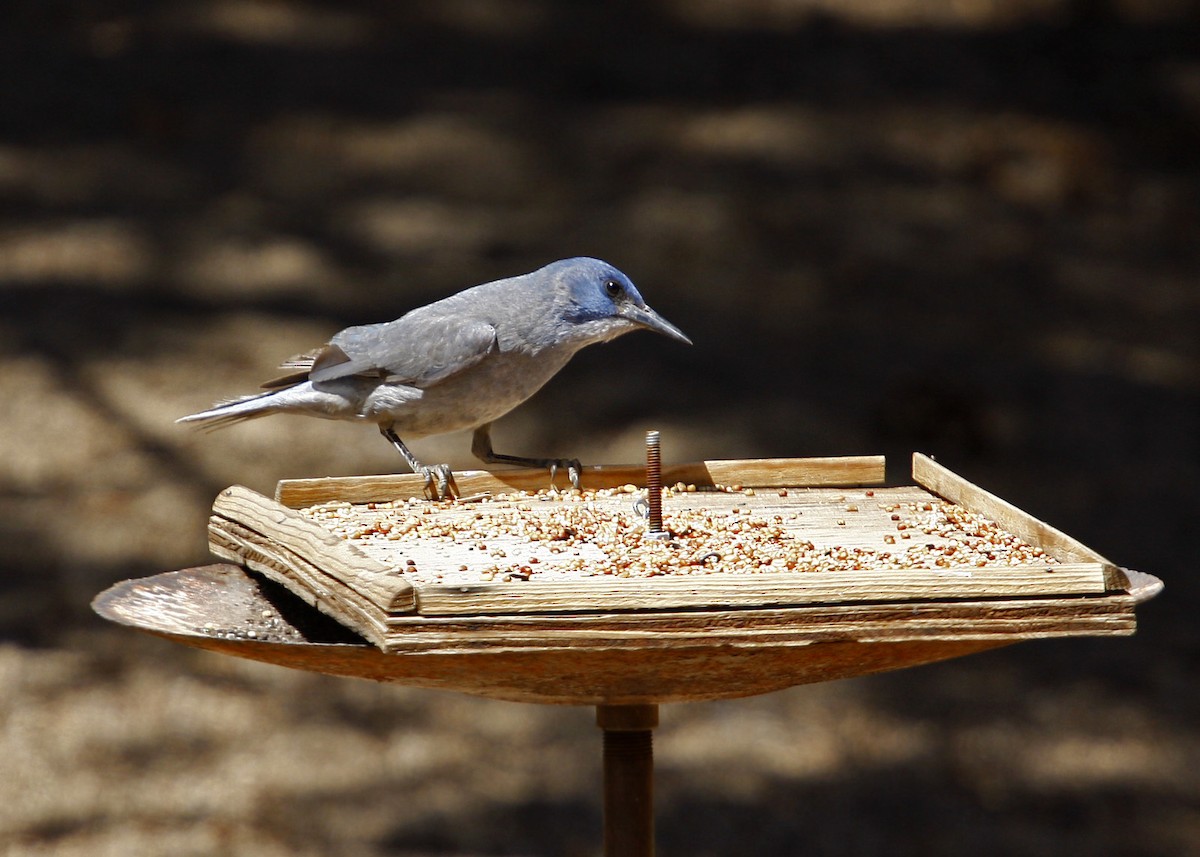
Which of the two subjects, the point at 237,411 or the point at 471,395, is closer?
the point at 471,395

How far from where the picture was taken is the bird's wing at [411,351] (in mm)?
3205

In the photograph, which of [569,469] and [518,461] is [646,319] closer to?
[569,469]

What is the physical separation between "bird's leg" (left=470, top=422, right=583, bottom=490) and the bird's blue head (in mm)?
287

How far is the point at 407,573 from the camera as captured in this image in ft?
7.81

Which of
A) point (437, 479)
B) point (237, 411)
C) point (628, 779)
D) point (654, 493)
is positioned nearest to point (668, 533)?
point (654, 493)

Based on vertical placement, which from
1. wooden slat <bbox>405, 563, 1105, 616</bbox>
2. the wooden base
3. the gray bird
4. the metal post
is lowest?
the metal post

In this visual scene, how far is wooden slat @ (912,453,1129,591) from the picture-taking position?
7.57 ft

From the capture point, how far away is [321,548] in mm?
2354

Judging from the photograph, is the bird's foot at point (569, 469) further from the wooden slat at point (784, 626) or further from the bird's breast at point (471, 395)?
the wooden slat at point (784, 626)

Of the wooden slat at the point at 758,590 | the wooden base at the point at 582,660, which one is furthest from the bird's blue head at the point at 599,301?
the wooden slat at the point at 758,590

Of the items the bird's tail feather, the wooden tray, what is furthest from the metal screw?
the bird's tail feather

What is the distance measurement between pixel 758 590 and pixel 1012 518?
0.80 m

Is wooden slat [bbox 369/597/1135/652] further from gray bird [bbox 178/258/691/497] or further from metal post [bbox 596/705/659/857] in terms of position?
gray bird [bbox 178/258/691/497]

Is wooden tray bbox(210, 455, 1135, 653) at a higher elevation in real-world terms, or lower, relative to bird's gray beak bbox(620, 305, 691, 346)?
lower
